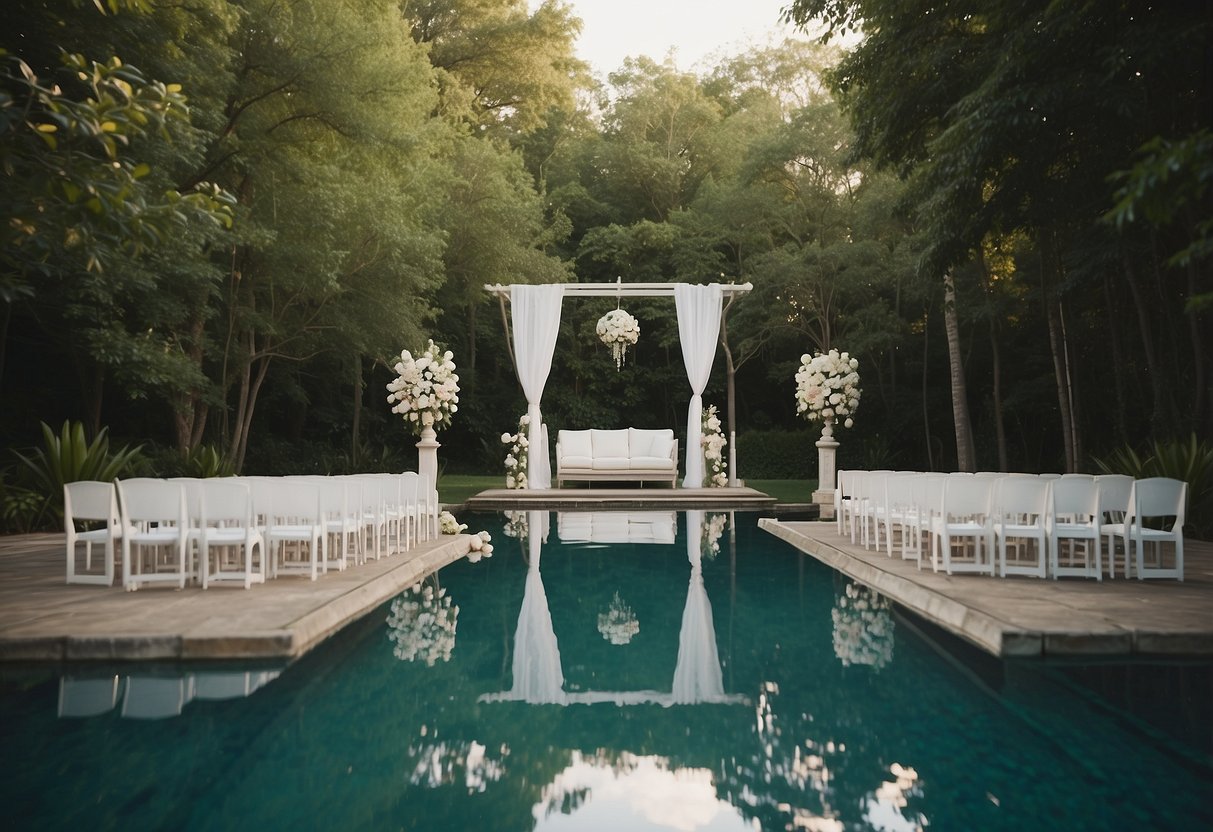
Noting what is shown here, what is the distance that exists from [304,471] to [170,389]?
7.45 meters

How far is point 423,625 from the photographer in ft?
17.7

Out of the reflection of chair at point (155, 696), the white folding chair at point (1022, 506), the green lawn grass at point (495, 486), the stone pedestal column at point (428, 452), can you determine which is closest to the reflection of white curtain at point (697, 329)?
the green lawn grass at point (495, 486)

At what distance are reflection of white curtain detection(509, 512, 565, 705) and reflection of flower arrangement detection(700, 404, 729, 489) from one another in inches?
321

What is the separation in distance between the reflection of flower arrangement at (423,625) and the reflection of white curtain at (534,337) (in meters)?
7.72

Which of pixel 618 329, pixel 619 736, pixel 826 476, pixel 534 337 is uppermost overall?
pixel 618 329

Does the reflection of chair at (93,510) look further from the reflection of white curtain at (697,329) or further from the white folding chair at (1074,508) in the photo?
the reflection of white curtain at (697,329)

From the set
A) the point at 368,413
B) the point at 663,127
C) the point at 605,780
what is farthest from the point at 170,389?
the point at 663,127

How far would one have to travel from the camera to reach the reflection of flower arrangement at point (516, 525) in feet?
35.1

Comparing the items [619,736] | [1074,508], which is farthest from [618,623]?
[1074,508]

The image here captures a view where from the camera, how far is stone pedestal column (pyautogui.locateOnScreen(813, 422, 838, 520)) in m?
13.0

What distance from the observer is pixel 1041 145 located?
9766 millimetres

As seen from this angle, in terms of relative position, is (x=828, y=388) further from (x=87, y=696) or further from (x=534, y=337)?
(x=87, y=696)

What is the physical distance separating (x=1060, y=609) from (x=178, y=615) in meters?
4.61

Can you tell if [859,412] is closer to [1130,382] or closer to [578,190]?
[1130,382]
